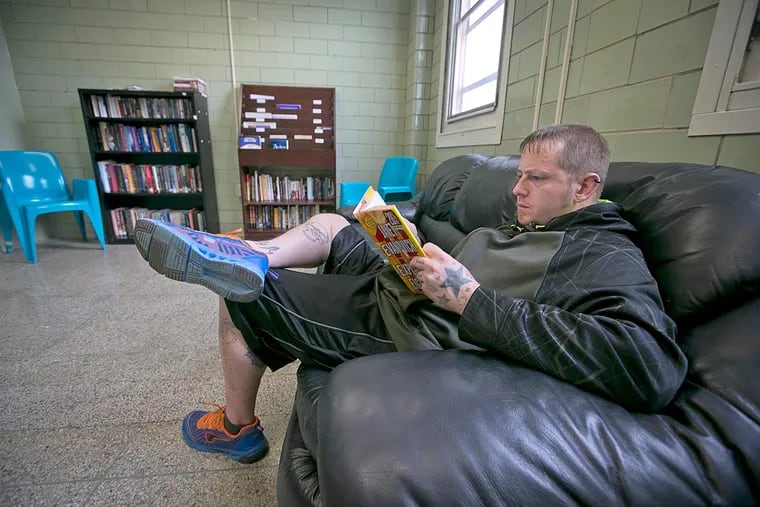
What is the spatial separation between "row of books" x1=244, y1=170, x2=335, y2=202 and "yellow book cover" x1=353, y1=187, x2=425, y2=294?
2.89 m

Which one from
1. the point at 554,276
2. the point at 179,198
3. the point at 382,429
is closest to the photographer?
the point at 382,429

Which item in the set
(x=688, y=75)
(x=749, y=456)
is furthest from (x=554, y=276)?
(x=688, y=75)

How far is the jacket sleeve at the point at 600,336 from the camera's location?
501 millimetres

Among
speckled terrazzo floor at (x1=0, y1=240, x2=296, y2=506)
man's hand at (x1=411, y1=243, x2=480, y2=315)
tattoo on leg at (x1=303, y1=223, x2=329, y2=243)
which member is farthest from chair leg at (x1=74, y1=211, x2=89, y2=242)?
man's hand at (x1=411, y1=243, x2=480, y2=315)

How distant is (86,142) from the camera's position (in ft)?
11.3

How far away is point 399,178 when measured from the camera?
3289 mm

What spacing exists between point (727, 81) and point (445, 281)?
1.07 m

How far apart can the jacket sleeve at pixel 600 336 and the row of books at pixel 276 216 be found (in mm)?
3374

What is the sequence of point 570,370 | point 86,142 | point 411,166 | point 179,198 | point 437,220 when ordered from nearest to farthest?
point 570,370 < point 437,220 < point 411,166 < point 86,142 < point 179,198

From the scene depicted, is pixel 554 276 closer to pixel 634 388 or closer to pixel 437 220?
pixel 634 388

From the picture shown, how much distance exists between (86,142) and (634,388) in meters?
4.63

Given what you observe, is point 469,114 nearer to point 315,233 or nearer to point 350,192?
point 350,192

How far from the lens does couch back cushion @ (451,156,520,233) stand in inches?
54.7

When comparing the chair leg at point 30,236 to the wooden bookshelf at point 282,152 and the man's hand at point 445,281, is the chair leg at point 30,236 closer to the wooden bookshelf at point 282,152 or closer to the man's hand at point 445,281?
the wooden bookshelf at point 282,152
